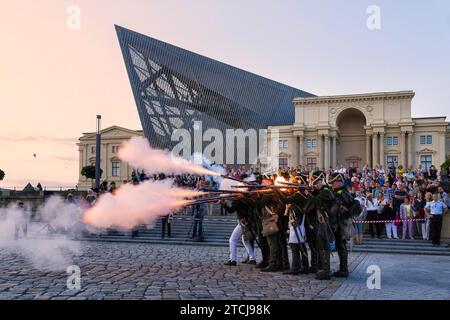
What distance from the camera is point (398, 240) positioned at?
54.1 feet

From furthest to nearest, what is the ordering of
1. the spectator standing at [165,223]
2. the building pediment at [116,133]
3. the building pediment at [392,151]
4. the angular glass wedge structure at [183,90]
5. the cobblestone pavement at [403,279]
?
the building pediment at [116,133] → the building pediment at [392,151] → the angular glass wedge structure at [183,90] → the spectator standing at [165,223] → the cobblestone pavement at [403,279]

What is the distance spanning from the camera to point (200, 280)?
9305 millimetres

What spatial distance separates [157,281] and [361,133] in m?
69.3

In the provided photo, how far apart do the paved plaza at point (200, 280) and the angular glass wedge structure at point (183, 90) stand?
39.8m

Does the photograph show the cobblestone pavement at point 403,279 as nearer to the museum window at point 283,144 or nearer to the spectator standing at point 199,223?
the spectator standing at point 199,223

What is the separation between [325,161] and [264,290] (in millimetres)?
65122

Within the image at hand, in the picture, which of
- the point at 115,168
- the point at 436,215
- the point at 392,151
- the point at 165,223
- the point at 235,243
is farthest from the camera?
the point at 115,168

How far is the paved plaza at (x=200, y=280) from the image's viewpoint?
7.86m

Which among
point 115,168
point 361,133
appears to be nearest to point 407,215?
point 361,133

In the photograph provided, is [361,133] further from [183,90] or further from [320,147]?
[183,90]

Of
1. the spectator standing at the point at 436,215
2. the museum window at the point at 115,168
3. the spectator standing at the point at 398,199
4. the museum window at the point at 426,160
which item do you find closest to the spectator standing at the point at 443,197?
the spectator standing at the point at 436,215

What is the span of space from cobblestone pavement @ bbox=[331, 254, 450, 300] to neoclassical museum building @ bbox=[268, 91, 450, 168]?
5587 cm

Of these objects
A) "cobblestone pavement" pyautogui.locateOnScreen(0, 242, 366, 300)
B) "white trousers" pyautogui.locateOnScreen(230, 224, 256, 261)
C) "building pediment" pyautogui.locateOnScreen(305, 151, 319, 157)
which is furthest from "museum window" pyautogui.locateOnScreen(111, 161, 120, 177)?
"white trousers" pyautogui.locateOnScreen(230, 224, 256, 261)
